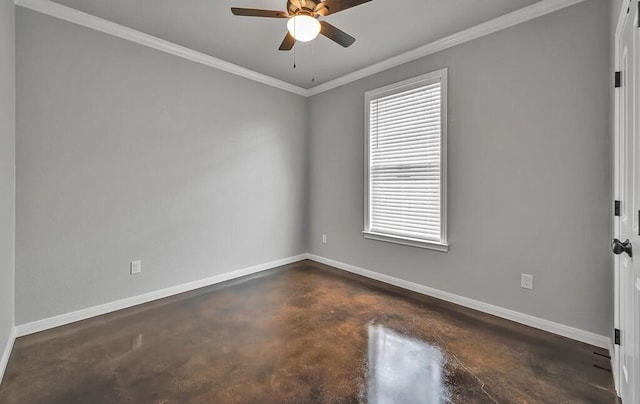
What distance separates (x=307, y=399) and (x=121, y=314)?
208 centimetres

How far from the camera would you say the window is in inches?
120

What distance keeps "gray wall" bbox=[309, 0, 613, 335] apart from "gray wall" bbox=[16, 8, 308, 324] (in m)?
2.13

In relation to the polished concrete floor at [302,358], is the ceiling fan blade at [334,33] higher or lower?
higher

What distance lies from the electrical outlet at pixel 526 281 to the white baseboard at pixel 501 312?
0.25 meters

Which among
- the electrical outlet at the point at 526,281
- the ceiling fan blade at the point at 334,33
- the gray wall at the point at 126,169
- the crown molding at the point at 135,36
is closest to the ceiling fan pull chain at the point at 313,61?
the crown molding at the point at 135,36

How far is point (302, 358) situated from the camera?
2008 mm

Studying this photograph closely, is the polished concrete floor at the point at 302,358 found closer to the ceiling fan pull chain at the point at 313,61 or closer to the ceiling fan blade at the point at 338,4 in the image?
the ceiling fan blade at the point at 338,4

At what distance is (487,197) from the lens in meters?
2.71

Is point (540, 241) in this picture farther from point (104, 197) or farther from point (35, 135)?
point (35, 135)

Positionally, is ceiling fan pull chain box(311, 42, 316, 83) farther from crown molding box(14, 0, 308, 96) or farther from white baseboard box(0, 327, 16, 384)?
white baseboard box(0, 327, 16, 384)

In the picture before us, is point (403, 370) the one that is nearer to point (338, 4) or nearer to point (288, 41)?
point (338, 4)

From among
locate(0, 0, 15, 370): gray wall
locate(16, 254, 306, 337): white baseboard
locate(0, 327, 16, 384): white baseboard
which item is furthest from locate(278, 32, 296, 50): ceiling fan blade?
locate(0, 327, 16, 384): white baseboard

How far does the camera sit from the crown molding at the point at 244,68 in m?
2.33

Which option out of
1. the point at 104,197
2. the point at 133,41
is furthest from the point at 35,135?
the point at 133,41
